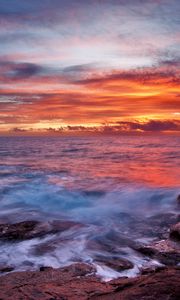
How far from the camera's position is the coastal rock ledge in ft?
16.4

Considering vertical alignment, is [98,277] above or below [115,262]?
above

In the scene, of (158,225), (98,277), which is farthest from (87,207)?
(98,277)

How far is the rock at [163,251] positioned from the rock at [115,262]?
2.29 feet

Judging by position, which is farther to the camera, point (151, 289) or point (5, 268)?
point (5, 268)

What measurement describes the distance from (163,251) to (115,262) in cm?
126

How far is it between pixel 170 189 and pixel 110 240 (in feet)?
34.8

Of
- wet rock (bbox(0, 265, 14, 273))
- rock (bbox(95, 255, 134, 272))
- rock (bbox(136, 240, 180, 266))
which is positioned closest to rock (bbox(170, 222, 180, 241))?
rock (bbox(136, 240, 180, 266))

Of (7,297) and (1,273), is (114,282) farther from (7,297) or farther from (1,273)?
(1,273)

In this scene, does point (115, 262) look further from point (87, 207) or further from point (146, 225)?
point (87, 207)

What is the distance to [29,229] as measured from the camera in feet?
35.1

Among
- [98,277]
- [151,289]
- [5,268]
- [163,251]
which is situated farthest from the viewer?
[163,251]

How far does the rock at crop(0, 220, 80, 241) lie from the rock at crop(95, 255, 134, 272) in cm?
248

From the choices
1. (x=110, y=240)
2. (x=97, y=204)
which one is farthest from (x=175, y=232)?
(x=97, y=204)

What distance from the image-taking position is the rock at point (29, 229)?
33.1ft
